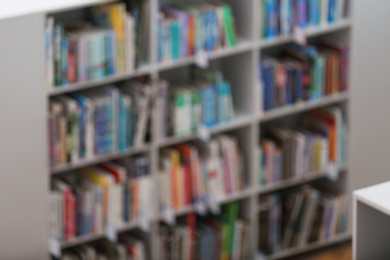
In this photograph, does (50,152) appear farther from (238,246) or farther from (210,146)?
(238,246)

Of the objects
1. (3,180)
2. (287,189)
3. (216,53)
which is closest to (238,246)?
(287,189)

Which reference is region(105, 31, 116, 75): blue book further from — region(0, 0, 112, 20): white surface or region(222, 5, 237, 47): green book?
region(222, 5, 237, 47): green book

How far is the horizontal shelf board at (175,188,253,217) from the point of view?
18.8 ft

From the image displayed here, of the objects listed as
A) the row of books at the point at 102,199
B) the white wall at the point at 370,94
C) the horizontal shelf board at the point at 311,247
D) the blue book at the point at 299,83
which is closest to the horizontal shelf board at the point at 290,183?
the white wall at the point at 370,94

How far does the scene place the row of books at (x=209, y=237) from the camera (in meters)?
5.78

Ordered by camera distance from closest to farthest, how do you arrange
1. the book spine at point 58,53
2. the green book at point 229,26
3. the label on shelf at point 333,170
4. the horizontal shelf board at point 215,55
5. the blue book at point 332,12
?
the book spine at point 58,53, the horizontal shelf board at point 215,55, the green book at point 229,26, the blue book at point 332,12, the label on shelf at point 333,170

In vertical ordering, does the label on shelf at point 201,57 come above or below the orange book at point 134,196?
above

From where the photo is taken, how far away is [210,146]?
18.7 feet

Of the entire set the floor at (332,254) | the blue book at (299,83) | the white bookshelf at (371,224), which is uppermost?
the white bookshelf at (371,224)

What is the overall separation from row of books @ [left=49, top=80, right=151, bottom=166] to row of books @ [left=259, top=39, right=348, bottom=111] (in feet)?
2.37

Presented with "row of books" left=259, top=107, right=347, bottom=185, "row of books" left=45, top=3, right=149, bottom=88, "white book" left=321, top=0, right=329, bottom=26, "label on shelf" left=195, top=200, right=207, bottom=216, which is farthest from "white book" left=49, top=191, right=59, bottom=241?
"white book" left=321, top=0, right=329, bottom=26

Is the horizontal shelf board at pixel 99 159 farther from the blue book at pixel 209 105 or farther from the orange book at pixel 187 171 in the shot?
the blue book at pixel 209 105

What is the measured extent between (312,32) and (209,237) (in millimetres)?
1177

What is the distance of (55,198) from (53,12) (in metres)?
0.86
